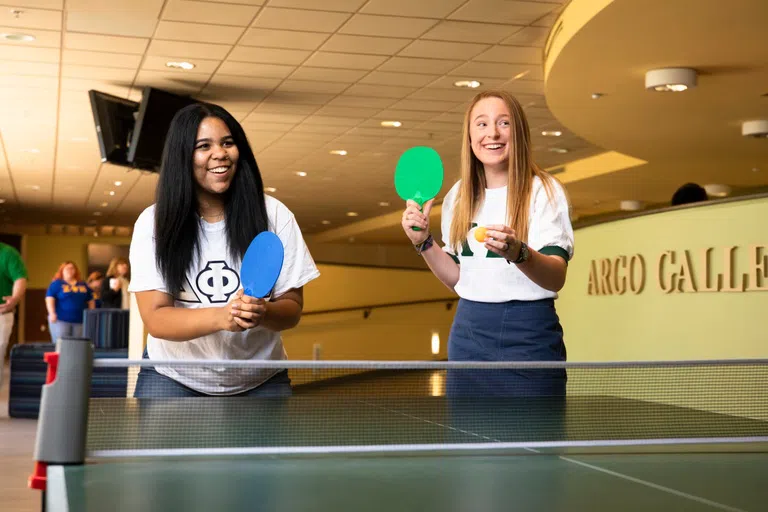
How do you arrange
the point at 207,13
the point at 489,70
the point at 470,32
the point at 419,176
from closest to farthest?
the point at 419,176
the point at 207,13
the point at 470,32
the point at 489,70

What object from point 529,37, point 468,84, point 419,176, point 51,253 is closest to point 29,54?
point 468,84

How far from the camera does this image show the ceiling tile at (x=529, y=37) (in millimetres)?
7594

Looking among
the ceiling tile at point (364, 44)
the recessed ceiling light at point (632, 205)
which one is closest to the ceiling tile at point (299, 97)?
the ceiling tile at point (364, 44)

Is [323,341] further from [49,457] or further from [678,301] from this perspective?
[49,457]

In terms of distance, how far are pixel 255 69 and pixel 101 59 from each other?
1.31m

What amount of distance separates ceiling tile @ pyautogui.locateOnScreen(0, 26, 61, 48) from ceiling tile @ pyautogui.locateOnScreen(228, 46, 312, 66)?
137 cm

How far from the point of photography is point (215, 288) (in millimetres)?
2121

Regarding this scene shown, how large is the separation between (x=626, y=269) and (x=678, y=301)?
2.12ft

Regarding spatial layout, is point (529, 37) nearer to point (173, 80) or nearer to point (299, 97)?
point (299, 97)

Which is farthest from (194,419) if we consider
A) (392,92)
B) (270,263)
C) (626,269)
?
(392,92)

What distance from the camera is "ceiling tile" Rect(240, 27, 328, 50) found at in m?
7.77

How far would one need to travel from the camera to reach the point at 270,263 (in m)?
1.88

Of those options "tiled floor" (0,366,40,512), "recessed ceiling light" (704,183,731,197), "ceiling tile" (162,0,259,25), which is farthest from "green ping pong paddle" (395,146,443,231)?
"recessed ceiling light" (704,183,731,197)

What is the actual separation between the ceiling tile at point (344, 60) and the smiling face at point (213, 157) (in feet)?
20.9
